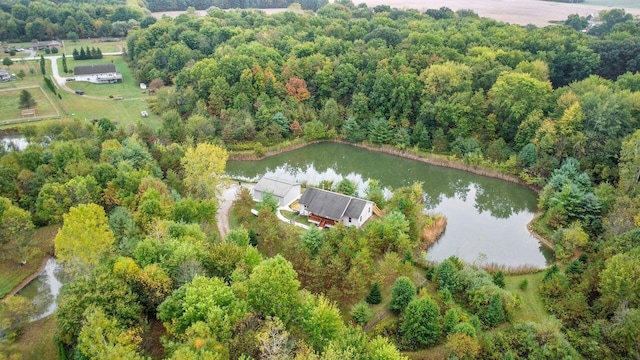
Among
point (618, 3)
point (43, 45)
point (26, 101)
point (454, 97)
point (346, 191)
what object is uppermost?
point (618, 3)

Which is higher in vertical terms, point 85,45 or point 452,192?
point 452,192

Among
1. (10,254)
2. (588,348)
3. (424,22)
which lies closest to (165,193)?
(10,254)

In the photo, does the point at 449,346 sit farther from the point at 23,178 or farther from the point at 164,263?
the point at 23,178

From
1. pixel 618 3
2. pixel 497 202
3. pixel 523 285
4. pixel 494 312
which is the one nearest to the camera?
pixel 494 312

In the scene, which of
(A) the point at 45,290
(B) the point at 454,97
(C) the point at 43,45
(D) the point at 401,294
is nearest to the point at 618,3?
(B) the point at 454,97

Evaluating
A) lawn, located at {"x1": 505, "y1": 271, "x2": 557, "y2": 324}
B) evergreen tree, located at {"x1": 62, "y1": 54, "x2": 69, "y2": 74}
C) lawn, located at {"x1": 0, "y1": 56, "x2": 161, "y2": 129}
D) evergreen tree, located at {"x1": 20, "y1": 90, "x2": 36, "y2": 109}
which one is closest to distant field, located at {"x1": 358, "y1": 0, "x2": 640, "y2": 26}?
lawn, located at {"x1": 0, "y1": 56, "x2": 161, "y2": 129}

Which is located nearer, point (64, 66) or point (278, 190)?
point (278, 190)

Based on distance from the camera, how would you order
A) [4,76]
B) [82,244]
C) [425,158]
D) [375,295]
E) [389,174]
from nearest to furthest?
[82,244]
[375,295]
[389,174]
[425,158]
[4,76]

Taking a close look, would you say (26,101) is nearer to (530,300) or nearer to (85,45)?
(85,45)

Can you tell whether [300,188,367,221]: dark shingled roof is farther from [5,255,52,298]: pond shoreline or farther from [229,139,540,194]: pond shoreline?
[5,255,52,298]: pond shoreline
